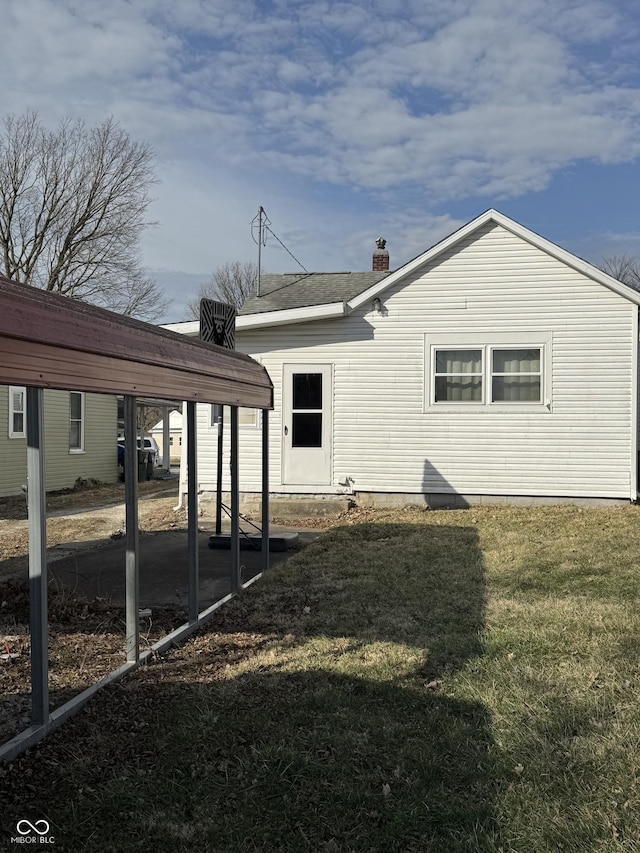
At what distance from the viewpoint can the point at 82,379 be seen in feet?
11.3

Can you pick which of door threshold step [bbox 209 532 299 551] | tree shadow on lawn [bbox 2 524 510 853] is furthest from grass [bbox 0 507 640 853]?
door threshold step [bbox 209 532 299 551]

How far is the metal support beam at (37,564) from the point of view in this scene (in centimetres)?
343

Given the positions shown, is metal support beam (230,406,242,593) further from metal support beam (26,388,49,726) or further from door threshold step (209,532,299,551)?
metal support beam (26,388,49,726)

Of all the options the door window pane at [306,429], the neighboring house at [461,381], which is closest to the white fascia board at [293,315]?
the neighboring house at [461,381]

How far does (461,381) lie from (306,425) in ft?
8.90

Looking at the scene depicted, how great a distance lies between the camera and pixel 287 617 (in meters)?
5.61

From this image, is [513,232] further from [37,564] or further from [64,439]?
[64,439]

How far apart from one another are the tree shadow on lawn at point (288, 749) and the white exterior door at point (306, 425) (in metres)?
6.79

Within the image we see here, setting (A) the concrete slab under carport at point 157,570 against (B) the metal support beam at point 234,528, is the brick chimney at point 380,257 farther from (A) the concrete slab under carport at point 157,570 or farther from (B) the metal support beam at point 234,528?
(B) the metal support beam at point 234,528

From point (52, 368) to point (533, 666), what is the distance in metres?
3.22

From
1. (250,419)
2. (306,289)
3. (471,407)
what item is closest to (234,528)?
(250,419)

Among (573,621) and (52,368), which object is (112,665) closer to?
(52,368)

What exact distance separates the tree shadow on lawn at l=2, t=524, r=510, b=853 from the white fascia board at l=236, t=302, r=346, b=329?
714cm

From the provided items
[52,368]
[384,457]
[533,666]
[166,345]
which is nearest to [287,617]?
[533,666]
